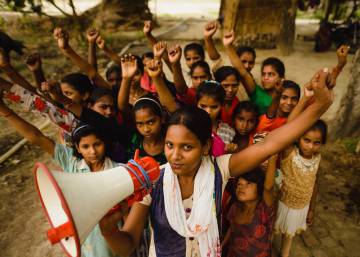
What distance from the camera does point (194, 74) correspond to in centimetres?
306

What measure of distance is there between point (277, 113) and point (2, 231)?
10.1ft

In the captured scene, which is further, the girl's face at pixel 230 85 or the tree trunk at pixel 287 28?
the tree trunk at pixel 287 28

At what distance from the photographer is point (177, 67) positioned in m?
2.79

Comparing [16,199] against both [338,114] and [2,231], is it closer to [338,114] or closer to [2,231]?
[2,231]

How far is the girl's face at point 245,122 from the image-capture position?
2.57 metres

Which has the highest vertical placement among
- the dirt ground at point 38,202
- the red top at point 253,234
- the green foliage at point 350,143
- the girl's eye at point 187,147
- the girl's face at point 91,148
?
the girl's eye at point 187,147

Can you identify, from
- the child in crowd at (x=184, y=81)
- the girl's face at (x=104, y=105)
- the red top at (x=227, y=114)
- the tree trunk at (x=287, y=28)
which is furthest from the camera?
the tree trunk at (x=287, y=28)

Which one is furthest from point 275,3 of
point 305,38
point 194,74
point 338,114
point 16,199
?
point 16,199

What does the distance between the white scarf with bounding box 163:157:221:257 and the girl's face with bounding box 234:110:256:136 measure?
3.79 ft

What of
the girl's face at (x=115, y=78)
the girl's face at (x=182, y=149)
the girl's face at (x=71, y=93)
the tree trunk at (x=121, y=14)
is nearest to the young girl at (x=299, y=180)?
the girl's face at (x=182, y=149)

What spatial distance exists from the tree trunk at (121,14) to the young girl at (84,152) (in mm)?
10764

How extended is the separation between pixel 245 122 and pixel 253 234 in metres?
0.92

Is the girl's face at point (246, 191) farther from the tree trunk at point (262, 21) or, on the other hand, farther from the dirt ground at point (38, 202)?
the tree trunk at point (262, 21)

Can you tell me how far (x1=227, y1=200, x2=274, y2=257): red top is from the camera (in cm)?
215
